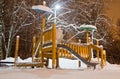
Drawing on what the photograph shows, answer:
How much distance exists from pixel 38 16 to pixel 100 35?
4.59 metres

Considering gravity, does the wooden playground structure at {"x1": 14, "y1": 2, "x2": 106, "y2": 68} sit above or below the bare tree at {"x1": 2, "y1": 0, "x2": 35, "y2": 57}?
below

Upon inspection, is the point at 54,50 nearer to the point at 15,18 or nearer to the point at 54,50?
the point at 54,50

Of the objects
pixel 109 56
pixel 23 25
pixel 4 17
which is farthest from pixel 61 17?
pixel 109 56

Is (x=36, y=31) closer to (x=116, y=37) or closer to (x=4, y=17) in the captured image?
(x=4, y=17)

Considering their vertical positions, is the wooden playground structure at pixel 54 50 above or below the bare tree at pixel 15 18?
below

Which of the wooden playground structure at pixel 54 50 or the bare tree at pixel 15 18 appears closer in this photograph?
the wooden playground structure at pixel 54 50

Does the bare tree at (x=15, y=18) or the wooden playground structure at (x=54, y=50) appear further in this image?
the bare tree at (x=15, y=18)

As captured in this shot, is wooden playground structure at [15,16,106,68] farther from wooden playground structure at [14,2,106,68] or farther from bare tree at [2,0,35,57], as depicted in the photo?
bare tree at [2,0,35,57]

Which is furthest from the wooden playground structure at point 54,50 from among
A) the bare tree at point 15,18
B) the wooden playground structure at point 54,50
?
the bare tree at point 15,18

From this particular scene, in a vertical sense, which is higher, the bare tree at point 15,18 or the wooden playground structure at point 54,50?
the bare tree at point 15,18

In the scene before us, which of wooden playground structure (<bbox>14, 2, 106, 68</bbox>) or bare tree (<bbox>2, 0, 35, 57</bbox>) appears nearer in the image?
wooden playground structure (<bbox>14, 2, 106, 68</bbox>)

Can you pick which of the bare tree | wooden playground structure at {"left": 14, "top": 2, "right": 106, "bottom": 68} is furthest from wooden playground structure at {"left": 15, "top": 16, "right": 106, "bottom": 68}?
the bare tree

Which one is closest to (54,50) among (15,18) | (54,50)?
(54,50)

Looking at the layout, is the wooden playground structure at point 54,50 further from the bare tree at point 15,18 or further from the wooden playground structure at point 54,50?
the bare tree at point 15,18
